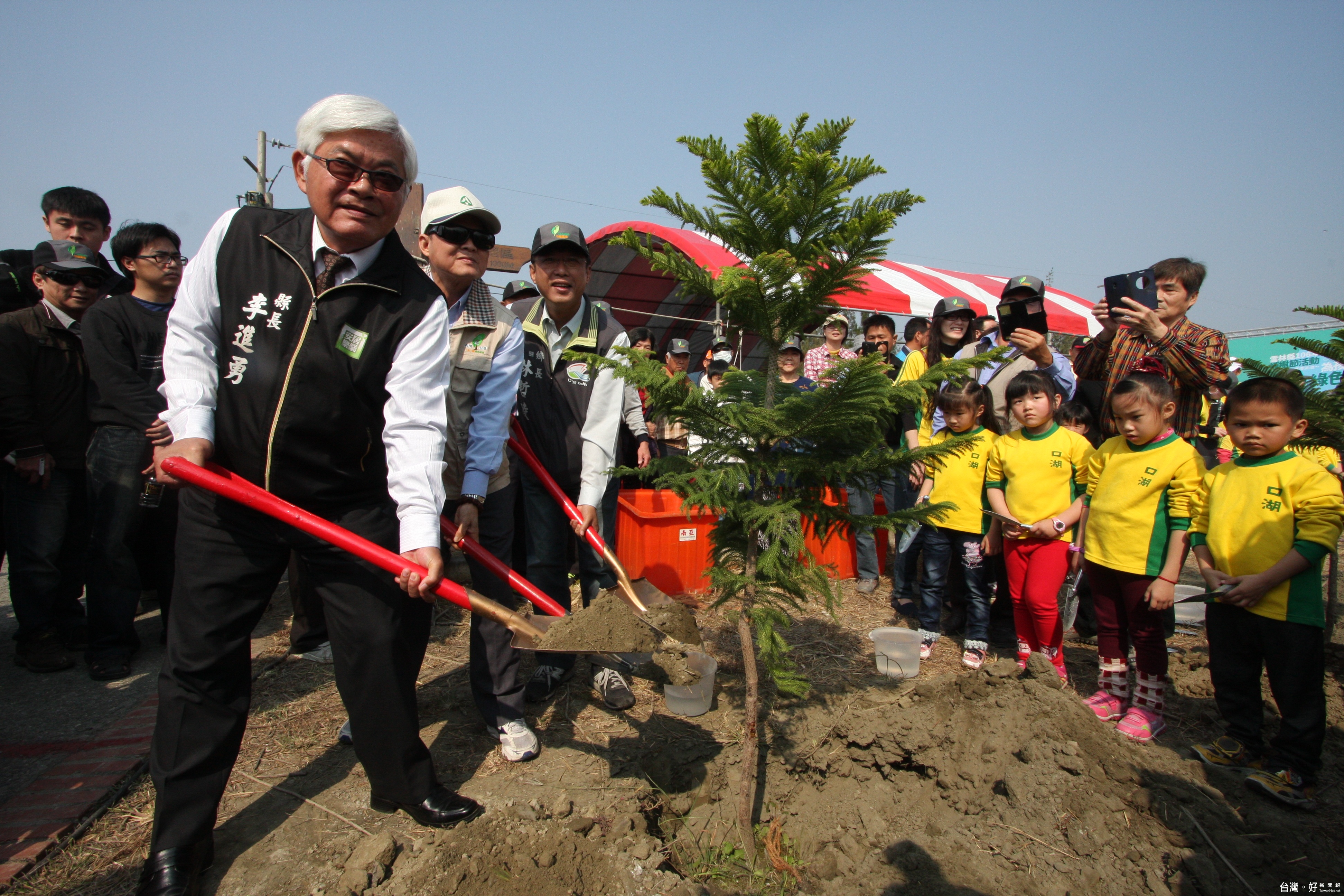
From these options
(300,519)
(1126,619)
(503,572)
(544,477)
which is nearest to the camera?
(300,519)

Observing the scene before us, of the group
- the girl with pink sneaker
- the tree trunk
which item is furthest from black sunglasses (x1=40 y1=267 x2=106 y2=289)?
the girl with pink sneaker

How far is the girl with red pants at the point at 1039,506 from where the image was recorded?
158 inches

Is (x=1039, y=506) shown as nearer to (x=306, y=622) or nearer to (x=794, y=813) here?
(x=794, y=813)

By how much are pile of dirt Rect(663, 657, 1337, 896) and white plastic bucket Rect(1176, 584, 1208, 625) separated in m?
2.47

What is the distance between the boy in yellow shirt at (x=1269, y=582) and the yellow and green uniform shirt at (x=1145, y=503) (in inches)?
4.6

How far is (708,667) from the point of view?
344 cm

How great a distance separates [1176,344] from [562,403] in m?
3.48

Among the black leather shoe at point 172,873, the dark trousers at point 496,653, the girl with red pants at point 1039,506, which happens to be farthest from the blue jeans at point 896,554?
the black leather shoe at point 172,873

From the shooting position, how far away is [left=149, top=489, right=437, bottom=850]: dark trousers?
2.19 m

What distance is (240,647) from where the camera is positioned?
7.49 ft

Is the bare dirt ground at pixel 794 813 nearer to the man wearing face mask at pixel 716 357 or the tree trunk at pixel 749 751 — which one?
the tree trunk at pixel 749 751

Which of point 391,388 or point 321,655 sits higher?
point 391,388

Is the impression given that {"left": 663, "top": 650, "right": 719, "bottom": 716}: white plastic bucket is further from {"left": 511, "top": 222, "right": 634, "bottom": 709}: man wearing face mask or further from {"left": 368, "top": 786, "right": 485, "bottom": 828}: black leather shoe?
{"left": 368, "top": 786, "right": 485, "bottom": 828}: black leather shoe

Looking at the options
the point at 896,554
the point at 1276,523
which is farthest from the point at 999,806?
the point at 896,554
